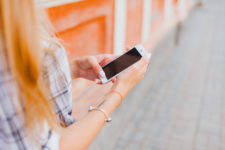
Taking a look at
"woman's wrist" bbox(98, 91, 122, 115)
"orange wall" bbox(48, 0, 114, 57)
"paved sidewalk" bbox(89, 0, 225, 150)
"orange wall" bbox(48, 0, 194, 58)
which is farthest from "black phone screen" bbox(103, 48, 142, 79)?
"paved sidewalk" bbox(89, 0, 225, 150)

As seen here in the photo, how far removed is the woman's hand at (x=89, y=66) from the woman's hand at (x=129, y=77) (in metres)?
0.08

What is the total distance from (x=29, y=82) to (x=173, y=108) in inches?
127

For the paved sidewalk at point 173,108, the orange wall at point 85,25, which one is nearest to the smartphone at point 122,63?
the orange wall at point 85,25

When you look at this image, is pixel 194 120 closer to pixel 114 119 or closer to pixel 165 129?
pixel 165 129

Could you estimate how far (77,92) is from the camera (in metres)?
2.16

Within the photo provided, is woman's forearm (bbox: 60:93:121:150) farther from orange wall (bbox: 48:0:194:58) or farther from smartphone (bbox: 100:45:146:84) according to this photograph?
orange wall (bbox: 48:0:194:58)

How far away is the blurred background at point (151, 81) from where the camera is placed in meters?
2.06

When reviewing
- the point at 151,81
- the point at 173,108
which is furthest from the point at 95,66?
the point at 151,81

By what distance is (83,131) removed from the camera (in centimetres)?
96

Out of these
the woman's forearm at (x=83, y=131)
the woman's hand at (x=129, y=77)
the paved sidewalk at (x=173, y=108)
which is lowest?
the paved sidewalk at (x=173, y=108)

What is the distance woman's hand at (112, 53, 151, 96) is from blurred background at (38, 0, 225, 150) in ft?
0.44

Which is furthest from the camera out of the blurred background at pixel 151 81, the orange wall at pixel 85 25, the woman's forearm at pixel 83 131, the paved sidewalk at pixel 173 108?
the paved sidewalk at pixel 173 108

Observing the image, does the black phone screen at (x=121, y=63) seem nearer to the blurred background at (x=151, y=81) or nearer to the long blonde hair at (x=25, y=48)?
the blurred background at (x=151, y=81)

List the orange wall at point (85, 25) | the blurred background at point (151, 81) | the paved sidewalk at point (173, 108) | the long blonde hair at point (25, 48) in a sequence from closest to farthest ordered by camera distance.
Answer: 1. the long blonde hair at point (25, 48)
2. the orange wall at point (85, 25)
3. the blurred background at point (151, 81)
4. the paved sidewalk at point (173, 108)
